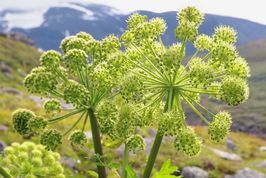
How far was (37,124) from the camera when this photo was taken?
3975 mm

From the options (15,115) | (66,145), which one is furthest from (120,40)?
(66,145)

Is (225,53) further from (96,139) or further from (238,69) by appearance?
(96,139)

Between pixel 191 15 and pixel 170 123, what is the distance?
1.19 meters

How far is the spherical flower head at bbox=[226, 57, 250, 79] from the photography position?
13.3 ft

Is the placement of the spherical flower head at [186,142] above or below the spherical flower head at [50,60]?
below

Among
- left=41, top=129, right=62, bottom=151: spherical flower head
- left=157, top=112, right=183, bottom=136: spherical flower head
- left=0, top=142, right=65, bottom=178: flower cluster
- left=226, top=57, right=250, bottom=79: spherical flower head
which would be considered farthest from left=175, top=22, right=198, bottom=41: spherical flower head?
left=0, top=142, right=65, bottom=178: flower cluster

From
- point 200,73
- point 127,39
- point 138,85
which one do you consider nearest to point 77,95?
point 138,85

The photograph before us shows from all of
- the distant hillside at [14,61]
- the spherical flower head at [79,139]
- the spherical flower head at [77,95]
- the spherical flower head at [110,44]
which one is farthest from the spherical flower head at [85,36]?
the distant hillside at [14,61]

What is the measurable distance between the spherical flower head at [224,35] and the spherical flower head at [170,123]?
0.96 metres

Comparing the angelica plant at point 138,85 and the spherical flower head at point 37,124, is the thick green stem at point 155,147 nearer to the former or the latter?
the angelica plant at point 138,85

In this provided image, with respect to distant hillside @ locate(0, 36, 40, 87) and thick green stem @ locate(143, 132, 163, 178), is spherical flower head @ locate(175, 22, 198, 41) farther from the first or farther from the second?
distant hillside @ locate(0, 36, 40, 87)

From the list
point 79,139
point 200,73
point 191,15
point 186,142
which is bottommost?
point 79,139

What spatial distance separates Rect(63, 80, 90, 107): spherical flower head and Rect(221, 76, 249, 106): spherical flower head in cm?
110

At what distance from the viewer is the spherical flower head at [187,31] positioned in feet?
13.5
